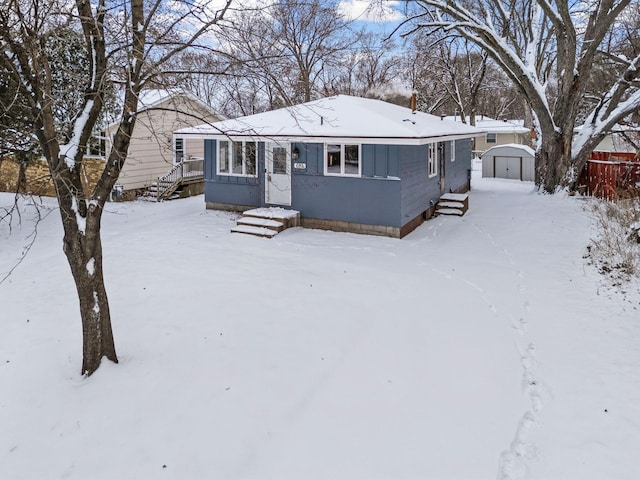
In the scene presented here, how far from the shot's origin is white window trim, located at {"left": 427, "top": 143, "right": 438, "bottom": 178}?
46.7ft

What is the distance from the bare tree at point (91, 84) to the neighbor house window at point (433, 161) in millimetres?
10069

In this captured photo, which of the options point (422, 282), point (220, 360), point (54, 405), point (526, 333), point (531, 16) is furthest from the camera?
point (531, 16)

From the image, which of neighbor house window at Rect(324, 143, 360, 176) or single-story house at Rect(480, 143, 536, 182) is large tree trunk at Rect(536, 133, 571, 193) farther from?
neighbor house window at Rect(324, 143, 360, 176)

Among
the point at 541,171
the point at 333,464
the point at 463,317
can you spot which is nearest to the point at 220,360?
the point at 333,464

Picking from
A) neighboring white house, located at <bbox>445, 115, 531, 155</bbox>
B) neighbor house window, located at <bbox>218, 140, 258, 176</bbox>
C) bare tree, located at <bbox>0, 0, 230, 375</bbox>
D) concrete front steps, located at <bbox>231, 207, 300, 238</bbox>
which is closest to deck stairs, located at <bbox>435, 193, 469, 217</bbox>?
concrete front steps, located at <bbox>231, 207, 300, 238</bbox>

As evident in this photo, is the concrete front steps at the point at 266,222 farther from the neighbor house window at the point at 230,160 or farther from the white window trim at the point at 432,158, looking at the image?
the white window trim at the point at 432,158

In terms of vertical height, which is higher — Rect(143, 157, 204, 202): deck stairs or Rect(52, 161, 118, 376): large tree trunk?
Rect(143, 157, 204, 202): deck stairs

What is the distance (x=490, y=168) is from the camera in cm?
2488

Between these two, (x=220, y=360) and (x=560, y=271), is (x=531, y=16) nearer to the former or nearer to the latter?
(x=560, y=271)

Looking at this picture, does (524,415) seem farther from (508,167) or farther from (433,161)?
(508,167)

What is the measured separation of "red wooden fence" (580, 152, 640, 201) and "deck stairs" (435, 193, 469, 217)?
416 cm

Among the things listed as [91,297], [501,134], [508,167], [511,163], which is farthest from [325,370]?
[501,134]

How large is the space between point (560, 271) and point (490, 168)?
675 inches

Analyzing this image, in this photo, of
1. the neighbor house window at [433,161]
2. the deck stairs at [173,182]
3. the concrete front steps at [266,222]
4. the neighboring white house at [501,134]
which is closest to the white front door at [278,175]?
the concrete front steps at [266,222]
